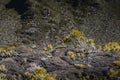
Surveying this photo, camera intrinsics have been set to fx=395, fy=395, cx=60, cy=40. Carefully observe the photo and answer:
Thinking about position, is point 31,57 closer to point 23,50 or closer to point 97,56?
point 23,50

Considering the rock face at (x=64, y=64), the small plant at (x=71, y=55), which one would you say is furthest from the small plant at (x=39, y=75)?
the small plant at (x=71, y=55)

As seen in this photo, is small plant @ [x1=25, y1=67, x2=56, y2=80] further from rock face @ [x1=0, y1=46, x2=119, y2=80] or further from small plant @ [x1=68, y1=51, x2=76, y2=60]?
small plant @ [x1=68, y1=51, x2=76, y2=60]

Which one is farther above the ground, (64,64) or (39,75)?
(39,75)

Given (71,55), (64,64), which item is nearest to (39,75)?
(64,64)

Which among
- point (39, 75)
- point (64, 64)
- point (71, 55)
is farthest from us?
point (71, 55)

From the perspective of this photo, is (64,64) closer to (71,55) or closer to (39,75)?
(71,55)

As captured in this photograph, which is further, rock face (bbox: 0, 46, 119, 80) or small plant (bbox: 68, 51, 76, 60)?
small plant (bbox: 68, 51, 76, 60)

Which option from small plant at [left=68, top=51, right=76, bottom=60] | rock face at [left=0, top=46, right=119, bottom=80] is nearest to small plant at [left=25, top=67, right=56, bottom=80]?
rock face at [left=0, top=46, right=119, bottom=80]

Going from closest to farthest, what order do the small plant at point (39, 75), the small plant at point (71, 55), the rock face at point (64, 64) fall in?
the small plant at point (39, 75), the rock face at point (64, 64), the small plant at point (71, 55)

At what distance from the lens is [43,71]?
13102 mm

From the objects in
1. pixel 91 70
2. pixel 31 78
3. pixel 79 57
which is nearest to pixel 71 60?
pixel 79 57

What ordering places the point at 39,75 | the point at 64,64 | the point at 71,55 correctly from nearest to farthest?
the point at 39,75, the point at 64,64, the point at 71,55

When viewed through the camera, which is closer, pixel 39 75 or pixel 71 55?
pixel 39 75

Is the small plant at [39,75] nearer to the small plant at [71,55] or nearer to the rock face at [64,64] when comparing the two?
the rock face at [64,64]
